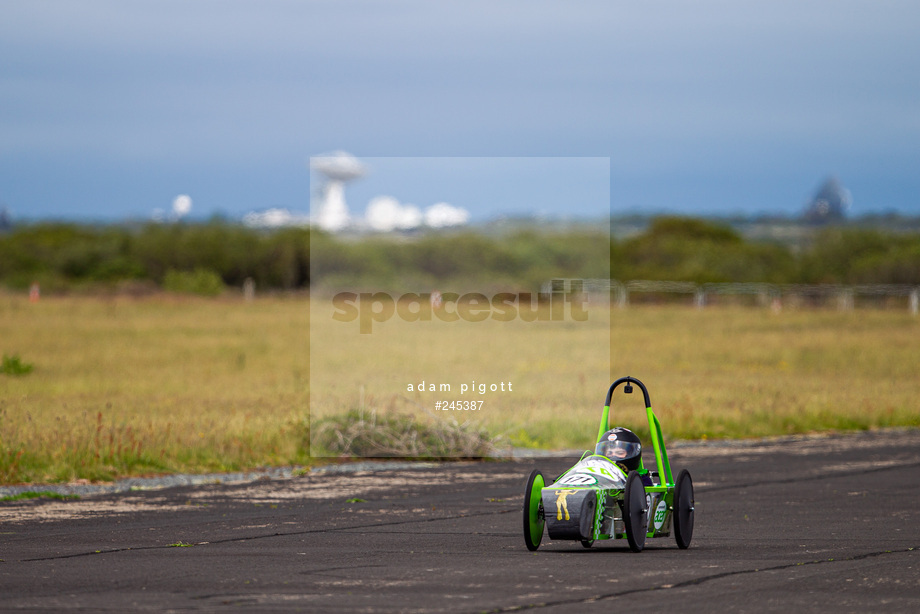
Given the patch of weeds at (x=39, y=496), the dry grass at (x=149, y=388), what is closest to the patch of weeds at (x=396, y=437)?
the dry grass at (x=149, y=388)

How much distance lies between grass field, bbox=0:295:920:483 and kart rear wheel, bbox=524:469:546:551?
8.52 meters

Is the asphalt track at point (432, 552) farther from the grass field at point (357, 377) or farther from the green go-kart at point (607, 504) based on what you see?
the grass field at point (357, 377)

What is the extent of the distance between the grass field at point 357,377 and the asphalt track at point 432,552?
9.27 ft

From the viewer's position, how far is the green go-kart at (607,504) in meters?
10.6

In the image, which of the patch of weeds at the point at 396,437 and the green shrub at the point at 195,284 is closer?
the patch of weeds at the point at 396,437

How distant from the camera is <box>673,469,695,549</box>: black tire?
1152 cm

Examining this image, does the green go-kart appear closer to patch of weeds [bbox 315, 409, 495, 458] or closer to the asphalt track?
the asphalt track

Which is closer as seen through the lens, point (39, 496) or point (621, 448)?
point (621, 448)

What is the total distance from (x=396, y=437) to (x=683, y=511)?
10.2 meters

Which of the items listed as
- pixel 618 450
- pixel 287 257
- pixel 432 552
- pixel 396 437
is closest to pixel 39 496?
pixel 432 552

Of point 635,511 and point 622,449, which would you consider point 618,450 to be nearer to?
A: point 622,449

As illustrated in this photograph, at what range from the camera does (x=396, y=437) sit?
21359mm

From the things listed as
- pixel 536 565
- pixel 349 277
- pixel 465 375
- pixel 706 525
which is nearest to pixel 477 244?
pixel 349 277

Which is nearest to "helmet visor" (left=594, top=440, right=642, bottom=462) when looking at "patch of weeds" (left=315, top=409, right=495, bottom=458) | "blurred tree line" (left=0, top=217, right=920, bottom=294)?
"patch of weeds" (left=315, top=409, right=495, bottom=458)
